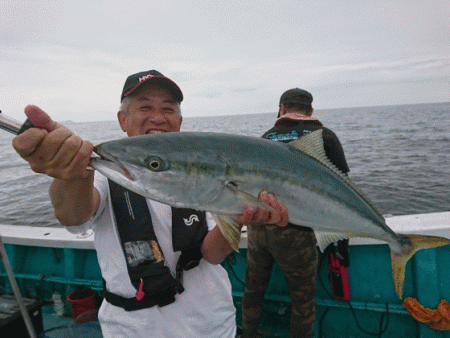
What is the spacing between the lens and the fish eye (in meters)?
1.57

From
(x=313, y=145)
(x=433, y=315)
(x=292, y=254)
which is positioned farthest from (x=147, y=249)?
(x=433, y=315)

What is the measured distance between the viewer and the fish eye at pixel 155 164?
61.9 inches

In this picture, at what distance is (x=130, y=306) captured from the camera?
1.91 m

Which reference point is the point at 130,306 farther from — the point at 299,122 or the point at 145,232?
the point at 299,122

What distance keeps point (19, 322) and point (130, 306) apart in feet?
7.78

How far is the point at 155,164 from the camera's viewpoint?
1584 millimetres

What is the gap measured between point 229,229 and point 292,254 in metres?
1.87

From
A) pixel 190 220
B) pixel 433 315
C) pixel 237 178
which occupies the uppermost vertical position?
pixel 237 178

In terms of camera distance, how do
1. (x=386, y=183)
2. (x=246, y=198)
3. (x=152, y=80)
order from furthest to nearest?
(x=386, y=183) → (x=152, y=80) → (x=246, y=198)

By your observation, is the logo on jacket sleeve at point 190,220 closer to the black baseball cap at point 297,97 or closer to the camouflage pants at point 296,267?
the camouflage pants at point 296,267

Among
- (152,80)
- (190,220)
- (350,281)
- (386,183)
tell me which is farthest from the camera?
(386,183)

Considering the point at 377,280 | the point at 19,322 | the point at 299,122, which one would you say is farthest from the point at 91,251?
the point at 377,280

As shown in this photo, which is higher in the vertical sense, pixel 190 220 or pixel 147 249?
pixel 190 220

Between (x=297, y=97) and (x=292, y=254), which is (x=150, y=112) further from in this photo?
(x=297, y=97)
